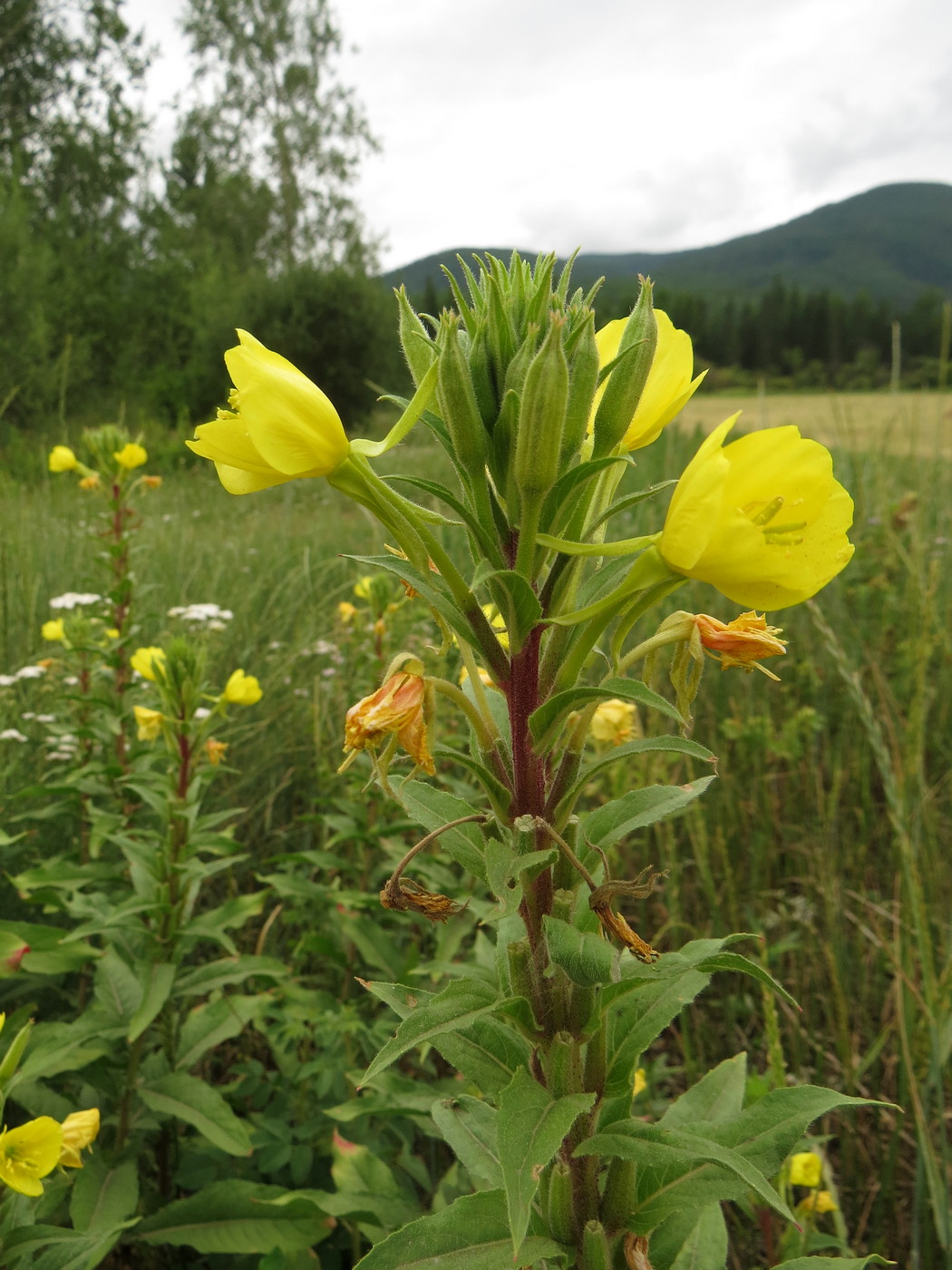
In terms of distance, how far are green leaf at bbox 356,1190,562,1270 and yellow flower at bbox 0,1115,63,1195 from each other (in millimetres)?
548

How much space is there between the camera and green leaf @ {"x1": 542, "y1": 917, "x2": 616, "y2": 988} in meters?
0.65

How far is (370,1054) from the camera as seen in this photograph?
1709 mm

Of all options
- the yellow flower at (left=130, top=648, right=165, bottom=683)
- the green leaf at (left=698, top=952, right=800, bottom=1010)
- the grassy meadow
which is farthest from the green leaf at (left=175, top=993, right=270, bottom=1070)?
the green leaf at (left=698, top=952, right=800, bottom=1010)

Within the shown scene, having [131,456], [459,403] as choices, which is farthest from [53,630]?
[459,403]

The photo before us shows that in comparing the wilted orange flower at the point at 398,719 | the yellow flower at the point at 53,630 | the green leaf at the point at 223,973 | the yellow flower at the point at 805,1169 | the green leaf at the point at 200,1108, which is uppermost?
the wilted orange flower at the point at 398,719

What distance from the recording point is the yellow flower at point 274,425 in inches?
27.4

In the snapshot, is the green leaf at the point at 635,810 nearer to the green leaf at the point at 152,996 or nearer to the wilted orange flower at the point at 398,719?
the wilted orange flower at the point at 398,719

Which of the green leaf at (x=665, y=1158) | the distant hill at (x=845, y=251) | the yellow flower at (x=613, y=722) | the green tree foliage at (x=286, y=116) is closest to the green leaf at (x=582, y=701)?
the green leaf at (x=665, y=1158)

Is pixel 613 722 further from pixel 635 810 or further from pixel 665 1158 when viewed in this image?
pixel 665 1158

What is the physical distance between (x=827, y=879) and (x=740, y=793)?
493 millimetres

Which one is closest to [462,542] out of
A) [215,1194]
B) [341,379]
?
[215,1194]

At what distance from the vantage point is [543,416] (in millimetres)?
647

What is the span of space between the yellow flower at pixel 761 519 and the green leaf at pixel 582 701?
0.10m

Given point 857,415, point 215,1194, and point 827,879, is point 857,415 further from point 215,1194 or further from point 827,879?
point 215,1194
